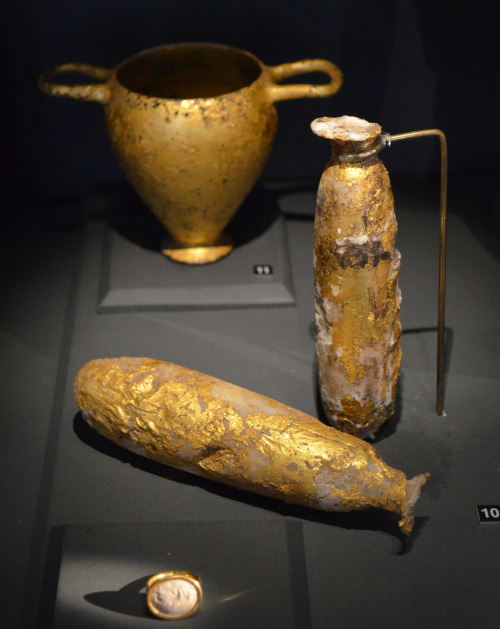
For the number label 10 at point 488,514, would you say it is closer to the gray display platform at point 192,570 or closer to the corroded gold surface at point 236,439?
the corroded gold surface at point 236,439

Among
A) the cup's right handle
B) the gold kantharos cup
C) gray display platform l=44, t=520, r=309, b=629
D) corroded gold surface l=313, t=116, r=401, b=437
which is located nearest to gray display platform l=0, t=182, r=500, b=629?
gray display platform l=44, t=520, r=309, b=629

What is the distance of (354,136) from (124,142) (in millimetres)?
700

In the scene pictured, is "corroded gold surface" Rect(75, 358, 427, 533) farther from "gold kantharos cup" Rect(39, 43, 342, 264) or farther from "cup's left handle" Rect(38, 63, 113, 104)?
"cup's left handle" Rect(38, 63, 113, 104)

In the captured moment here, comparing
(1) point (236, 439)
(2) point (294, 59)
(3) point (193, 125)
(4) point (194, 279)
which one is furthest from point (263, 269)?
(1) point (236, 439)

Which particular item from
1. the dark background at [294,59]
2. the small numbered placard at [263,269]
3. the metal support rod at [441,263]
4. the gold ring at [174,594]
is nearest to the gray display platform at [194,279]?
the small numbered placard at [263,269]

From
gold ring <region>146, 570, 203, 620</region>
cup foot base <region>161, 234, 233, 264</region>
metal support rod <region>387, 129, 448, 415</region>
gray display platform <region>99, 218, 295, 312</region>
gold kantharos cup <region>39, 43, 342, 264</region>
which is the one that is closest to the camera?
gold ring <region>146, 570, 203, 620</region>

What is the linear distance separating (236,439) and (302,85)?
878 mm

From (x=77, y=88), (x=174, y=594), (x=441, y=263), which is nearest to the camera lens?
(x=174, y=594)

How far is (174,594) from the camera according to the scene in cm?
134

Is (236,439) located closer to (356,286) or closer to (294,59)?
(356,286)

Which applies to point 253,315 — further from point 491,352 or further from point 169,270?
point 491,352

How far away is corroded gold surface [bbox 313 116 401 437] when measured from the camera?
138 cm

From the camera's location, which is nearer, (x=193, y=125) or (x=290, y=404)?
(x=290, y=404)

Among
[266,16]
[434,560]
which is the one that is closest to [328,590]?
[434,560]
